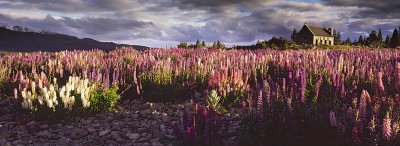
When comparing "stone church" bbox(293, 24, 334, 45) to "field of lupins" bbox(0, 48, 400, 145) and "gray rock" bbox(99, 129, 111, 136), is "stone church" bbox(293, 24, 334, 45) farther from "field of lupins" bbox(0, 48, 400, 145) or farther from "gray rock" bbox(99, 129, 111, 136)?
"gray rock" bbox(99, 129, 111, 136)

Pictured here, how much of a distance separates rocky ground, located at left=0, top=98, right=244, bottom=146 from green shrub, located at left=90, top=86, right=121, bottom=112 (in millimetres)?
112

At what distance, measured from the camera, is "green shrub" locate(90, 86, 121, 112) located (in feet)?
24.5

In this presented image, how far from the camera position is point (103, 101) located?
24.8ft

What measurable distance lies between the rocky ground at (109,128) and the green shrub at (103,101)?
112 mm

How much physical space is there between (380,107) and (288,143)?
1.09m

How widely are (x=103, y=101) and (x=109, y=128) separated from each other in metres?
0.89

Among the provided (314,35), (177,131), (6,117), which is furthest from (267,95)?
(314,35)

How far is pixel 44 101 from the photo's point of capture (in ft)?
24.1

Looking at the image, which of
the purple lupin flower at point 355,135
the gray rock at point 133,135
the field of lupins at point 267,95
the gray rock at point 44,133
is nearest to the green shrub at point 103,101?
the field of lupins at point 267,95

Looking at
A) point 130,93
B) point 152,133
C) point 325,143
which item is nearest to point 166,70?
point 130,93

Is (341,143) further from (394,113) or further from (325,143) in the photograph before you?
(394,113)

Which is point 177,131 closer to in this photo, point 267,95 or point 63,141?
point 267,95

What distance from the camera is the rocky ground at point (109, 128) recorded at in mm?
6270

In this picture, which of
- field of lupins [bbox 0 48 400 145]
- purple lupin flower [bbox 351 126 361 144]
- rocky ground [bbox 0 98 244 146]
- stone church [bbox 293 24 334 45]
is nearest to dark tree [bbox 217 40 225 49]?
field of lupins [bbox 0 48 400 145]
